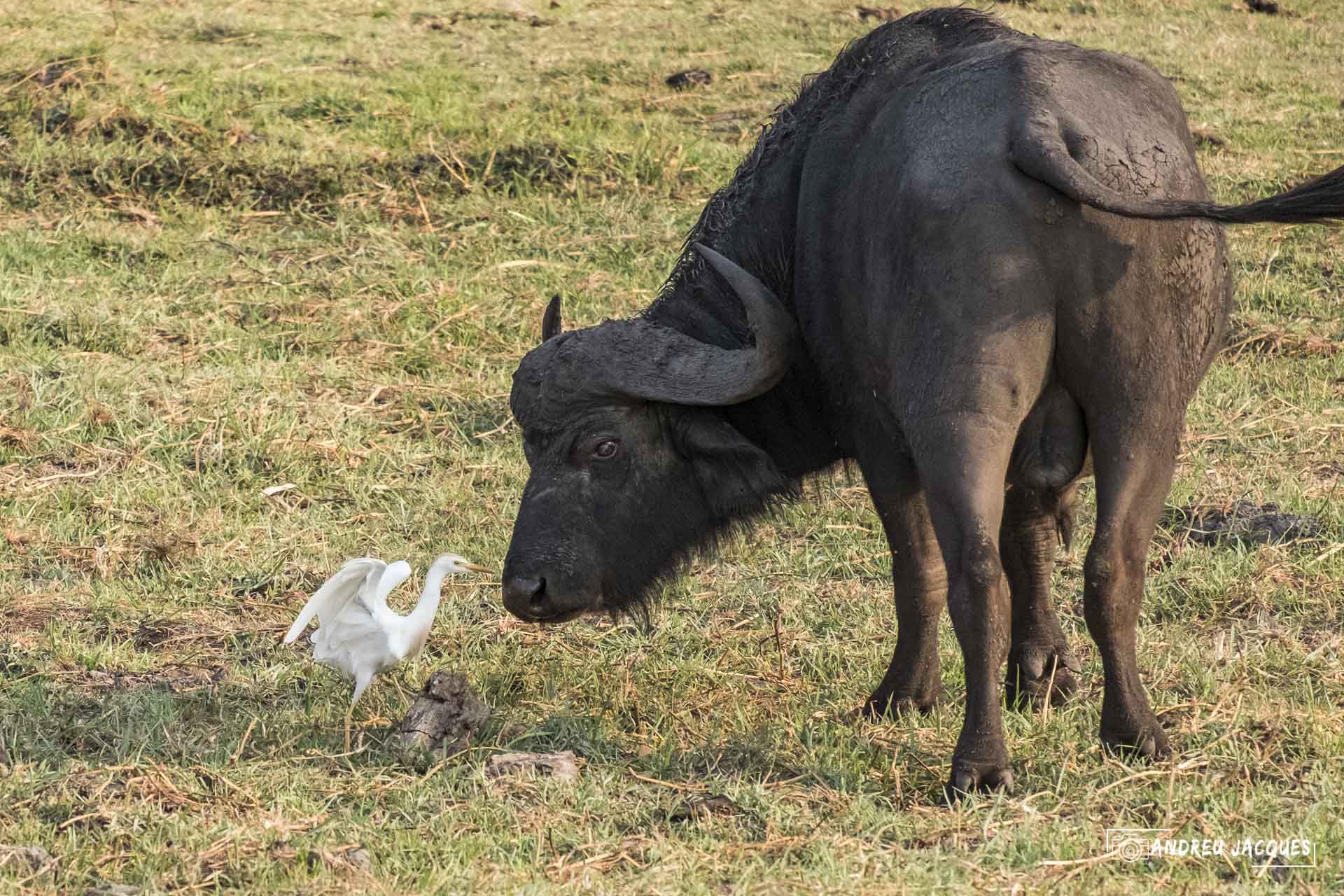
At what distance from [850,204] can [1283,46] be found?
785 centimetres

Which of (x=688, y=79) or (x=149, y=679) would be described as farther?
(x=688, y=79)

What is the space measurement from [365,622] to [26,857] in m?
0.97

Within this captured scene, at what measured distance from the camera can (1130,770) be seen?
3.43 m

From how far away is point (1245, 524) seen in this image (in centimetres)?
505

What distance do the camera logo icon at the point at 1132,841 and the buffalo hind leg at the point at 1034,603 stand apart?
811 millimetres

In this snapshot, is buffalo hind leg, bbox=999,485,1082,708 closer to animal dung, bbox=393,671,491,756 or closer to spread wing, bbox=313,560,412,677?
animal dung, bbox=393,671,491,756

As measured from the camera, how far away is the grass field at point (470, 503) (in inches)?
130

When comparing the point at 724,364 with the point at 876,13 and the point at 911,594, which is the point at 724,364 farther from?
the point at 876,13

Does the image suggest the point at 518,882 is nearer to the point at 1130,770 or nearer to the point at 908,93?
the point at 1130,770

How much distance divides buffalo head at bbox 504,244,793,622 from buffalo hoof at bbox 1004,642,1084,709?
0.76 meters

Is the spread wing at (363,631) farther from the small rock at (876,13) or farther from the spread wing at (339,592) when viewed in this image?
the small rock at (876,13)

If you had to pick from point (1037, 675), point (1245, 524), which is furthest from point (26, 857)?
point (1245, 524)

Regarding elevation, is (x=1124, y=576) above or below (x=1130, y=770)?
above

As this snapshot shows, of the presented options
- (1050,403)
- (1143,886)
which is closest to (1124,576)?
(1050,403)
